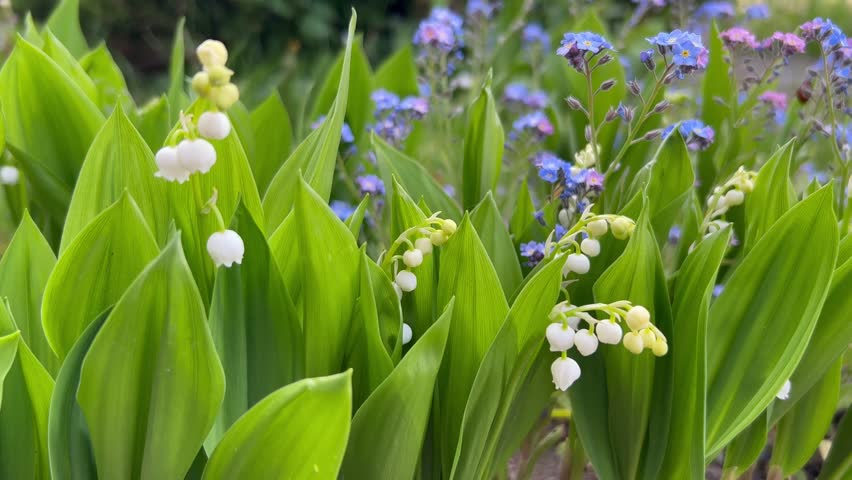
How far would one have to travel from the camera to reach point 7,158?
47.1 inches

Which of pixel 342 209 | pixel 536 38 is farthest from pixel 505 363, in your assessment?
pixel 536 38

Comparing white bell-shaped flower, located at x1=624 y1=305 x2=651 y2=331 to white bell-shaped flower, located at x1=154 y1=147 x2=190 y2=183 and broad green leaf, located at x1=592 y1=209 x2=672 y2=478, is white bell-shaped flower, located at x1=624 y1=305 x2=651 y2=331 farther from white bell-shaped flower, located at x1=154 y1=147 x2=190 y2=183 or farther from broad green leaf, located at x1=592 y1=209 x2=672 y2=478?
white bell-shaped flower, located at x1=154 y1=147 x2=190 y2=183

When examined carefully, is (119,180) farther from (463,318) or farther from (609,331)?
(609,331)

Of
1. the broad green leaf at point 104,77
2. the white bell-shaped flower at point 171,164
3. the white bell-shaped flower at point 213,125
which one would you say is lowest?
the broad green leaf at point 104,77

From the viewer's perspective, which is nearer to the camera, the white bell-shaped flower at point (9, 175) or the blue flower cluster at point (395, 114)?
the white bell-shaped flower at point (9, 175)

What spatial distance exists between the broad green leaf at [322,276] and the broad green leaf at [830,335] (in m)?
0.52

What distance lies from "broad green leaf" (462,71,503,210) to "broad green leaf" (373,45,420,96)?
1.71 ft

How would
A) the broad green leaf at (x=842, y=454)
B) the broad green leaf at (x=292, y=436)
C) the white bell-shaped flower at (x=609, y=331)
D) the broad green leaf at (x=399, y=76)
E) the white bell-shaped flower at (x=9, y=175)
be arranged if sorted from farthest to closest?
the broad green leaf at (x=399, y=76) → the white bell-shaped flower at (x=9, y=175) → the broad green leaf at (x=842, y=454) → the white bell-shaped flower at (x=609, y=331) → the broad green leaf at (x=292, y=436)

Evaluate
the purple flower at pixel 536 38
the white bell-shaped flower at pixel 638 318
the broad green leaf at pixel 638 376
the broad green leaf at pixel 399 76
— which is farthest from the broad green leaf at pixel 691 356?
the purple flower at pixel 536 38

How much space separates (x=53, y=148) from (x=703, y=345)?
2.80 ft

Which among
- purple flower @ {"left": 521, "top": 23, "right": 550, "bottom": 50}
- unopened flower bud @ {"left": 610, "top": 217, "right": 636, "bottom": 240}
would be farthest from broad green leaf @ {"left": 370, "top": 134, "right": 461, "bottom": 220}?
purple flower @ {"left": 521, "top": 23, "right": 550, "bottom": 50}

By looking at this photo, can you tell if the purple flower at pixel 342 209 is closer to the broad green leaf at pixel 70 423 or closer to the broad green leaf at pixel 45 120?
the broad green leaf at pixel 45 120

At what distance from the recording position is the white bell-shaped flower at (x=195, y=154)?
24.9 inches

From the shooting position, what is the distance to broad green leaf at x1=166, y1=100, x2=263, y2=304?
802 millimetres
